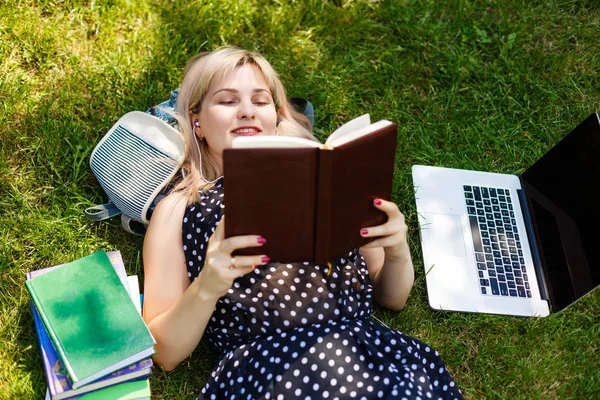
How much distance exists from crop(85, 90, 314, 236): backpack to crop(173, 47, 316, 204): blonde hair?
0.24ft

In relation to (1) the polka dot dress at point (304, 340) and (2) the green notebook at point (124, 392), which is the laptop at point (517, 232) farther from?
(2) the green notebook at point (124, 392)

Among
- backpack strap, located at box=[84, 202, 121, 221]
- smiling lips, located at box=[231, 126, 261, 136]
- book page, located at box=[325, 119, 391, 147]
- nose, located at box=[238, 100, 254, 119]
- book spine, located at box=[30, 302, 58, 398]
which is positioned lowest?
book spine, located at box=[30, 302, 58, 398]

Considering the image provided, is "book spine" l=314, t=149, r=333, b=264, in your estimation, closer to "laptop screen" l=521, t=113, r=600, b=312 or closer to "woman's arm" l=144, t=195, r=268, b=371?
"woman's arm" l=144, t=195, r=268, b=371

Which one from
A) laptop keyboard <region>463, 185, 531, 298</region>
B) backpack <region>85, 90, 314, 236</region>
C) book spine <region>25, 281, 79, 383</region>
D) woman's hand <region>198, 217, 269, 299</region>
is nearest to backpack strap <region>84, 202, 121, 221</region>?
backpack <region>85, 90, 314, 236</region>

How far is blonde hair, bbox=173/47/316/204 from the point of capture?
10.1ft

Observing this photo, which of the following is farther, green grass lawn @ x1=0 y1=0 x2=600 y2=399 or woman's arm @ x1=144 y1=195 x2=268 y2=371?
green grass lawn @ x1=0 y1=0 x2=600 y2=399

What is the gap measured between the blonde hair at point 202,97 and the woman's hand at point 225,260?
603mm

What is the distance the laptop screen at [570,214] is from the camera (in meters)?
3.00

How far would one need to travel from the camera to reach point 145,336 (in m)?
2.74

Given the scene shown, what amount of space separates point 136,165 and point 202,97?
18.9 inches

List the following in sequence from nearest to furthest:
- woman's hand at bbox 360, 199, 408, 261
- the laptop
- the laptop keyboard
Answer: woman's hand at bbox 360, 199, 408, 261
the laptop
the laptop keyboard

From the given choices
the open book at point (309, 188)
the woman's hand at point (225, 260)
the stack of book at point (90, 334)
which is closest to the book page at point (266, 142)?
the open book at point (309, 188)

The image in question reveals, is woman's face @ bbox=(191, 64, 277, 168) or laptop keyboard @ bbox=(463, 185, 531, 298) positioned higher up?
woman's face @ bbox=(191, 64, 277, 168)

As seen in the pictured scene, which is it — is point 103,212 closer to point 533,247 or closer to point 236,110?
point 236,110
